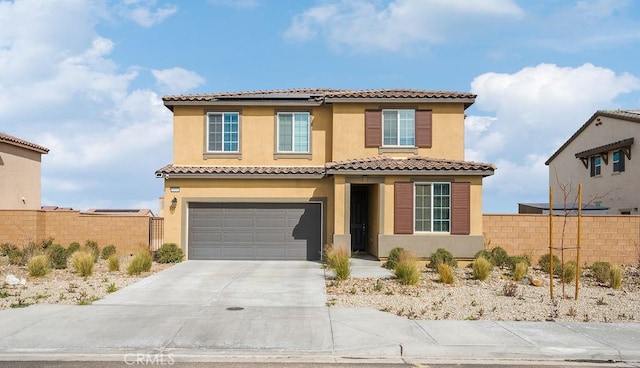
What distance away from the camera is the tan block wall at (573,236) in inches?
900

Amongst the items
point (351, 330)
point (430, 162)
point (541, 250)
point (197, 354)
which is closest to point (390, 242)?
point (430, 162)

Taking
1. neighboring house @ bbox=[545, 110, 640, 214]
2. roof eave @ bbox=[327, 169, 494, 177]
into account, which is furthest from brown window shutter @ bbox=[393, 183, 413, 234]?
neighboring house @ bbox=[545, 110, 640, 214]

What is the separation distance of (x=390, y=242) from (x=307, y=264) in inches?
122

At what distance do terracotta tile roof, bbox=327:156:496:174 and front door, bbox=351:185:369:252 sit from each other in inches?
106

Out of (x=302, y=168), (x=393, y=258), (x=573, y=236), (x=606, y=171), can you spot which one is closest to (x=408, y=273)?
(x=393, y=258)

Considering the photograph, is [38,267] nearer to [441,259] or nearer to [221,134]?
[221,134]

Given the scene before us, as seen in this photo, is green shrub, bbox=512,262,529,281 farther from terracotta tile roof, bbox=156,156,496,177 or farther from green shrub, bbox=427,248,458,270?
terracotta tile roof, bbox=156,156,496,177

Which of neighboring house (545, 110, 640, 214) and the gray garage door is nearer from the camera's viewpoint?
the gray garage door

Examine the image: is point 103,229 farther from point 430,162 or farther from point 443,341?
point 443,341

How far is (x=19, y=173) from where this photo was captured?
31.9 m

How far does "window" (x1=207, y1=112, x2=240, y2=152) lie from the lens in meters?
23.6

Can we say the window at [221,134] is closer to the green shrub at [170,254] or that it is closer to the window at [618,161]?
the green shrub at [170,254]

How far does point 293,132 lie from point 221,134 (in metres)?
2.89

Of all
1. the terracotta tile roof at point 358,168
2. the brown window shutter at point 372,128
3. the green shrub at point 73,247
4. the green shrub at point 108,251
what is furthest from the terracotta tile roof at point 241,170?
the green shrub at point 73,247
